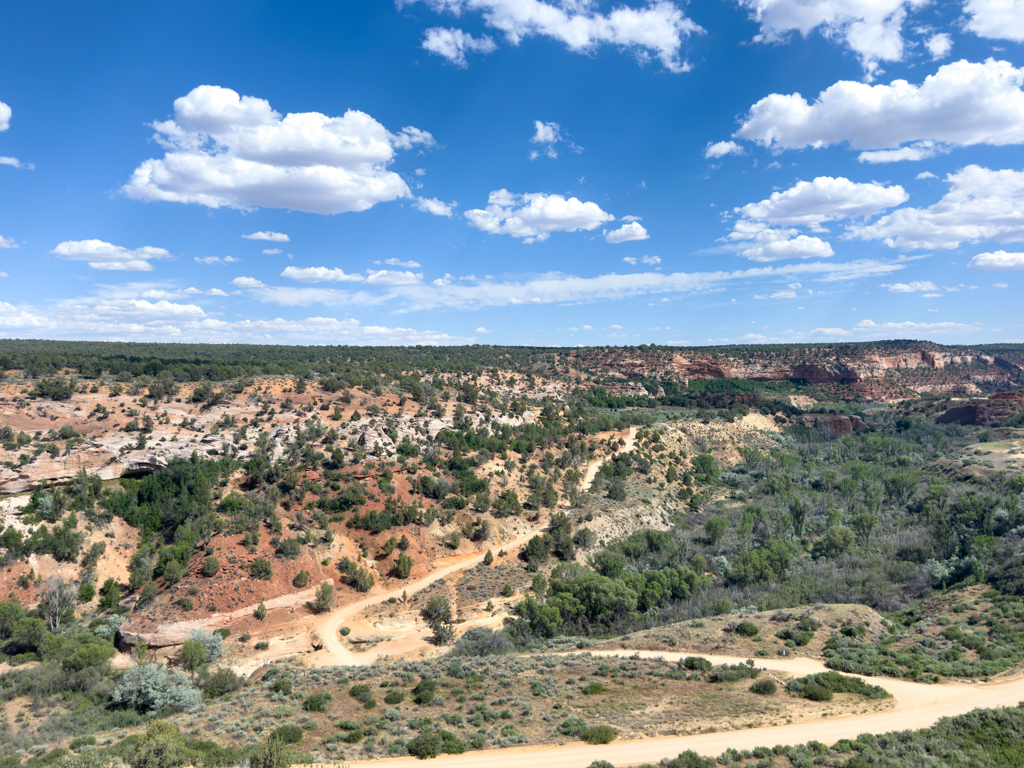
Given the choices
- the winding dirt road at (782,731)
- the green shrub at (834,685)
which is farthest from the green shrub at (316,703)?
the green shrub at (834,685)

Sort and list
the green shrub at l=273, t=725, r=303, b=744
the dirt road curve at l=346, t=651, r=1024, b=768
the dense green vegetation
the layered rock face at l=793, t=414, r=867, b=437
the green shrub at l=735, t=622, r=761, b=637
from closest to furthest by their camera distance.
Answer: the dirt road curve at l=346, t=651, r=1024, b=768
the green shrub at l=273, t=725, r=303, b=744
the dense green vegetation
the green shrub at l=735, t=622, r=761, b=637
the layered rock face at l=793, t=414, r=867, b=437

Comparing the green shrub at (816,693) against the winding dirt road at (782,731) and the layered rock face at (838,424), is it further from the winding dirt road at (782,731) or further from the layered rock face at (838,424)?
the layered rock face at (838,424)

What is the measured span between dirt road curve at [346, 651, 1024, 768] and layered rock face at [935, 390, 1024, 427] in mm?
96506

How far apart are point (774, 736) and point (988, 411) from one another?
11189cm

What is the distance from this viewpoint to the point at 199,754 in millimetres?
16656

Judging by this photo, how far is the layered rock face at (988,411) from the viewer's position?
93688 millimetres

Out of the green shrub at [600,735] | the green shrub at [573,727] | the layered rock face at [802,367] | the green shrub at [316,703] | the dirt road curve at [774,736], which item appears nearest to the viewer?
the dirt road curve at [774,736]

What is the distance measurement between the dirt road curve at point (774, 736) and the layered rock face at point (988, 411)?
96.5m

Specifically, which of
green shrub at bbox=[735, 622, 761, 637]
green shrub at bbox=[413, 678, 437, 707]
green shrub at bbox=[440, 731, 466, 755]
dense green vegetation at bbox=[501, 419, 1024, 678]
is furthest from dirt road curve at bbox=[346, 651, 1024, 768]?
green shrub at bbox=[735, 622, 761, 637]

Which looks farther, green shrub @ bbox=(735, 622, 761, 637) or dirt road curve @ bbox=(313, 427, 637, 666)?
dirt road curve @ bbox=(313, 427, 637, 666)

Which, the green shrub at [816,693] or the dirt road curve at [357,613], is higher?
the green shrub at [816,693]

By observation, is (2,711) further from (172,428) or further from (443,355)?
(443,355)

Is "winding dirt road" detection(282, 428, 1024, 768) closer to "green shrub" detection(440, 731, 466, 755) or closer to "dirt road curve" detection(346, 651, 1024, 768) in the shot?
"dirt road curve" detection(346, 651, 1024, 768)

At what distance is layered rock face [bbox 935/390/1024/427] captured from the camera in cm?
9369
